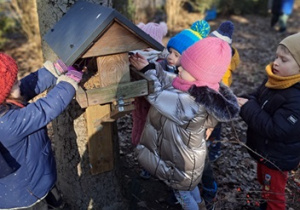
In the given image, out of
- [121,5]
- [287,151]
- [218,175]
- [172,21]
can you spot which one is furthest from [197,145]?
[172,21]

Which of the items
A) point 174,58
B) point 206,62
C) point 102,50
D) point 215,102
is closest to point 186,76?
point 206,62

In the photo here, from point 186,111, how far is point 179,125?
0.44 feet

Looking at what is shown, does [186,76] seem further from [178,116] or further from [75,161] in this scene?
[75,161]

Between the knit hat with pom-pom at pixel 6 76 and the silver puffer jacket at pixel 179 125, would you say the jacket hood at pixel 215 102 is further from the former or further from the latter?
the knit hat with pom-pom at pixel 6 76

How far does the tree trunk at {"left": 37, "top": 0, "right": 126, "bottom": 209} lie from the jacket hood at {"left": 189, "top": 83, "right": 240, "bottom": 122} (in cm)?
99

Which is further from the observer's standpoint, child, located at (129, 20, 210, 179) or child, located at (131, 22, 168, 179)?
child, located at (131, 22, 168, 179)

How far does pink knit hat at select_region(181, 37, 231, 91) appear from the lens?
2.19m

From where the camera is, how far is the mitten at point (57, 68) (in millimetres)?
2257

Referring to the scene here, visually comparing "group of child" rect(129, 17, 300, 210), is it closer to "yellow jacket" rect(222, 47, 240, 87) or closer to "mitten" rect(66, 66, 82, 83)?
"mitten" rect(66, 66, 82, 83)

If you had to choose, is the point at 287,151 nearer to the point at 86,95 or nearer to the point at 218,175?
the point at 218,175

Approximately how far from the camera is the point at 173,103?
224cm

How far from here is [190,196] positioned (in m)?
2.70

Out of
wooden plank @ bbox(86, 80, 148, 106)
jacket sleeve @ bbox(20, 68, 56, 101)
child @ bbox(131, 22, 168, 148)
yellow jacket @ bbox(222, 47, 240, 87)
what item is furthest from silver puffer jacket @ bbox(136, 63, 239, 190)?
yellow jacket @ bbox(222, 47, 240, 87)

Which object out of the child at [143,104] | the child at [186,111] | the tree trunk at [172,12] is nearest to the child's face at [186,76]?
the child at [186,111]
